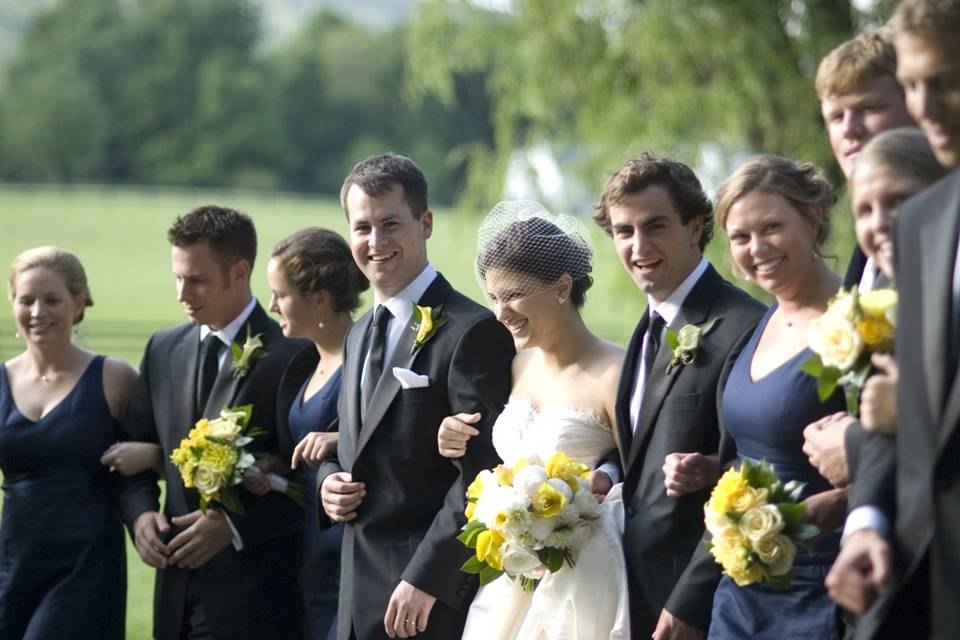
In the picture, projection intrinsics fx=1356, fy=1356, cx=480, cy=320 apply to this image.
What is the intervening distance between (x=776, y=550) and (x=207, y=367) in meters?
3.29

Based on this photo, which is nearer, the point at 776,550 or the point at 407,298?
the point at 776,550

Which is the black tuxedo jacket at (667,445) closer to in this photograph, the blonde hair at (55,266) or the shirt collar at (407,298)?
the shirt collar at (407,298)

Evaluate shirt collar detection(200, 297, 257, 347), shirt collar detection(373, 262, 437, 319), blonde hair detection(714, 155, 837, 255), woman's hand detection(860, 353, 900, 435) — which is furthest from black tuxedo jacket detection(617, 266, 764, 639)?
shirt collar detection(200, 297, 257, 347)

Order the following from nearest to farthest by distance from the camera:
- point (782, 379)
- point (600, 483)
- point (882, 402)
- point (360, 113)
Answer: point (882, 402) → point (782, 379) → point (600, 483) → point (360, 113)

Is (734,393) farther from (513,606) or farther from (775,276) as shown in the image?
(513,606)

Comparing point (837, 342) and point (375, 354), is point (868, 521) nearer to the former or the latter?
point (837, 342)

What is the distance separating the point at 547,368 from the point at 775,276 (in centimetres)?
116

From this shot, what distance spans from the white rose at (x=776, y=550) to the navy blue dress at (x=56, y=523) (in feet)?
12.2

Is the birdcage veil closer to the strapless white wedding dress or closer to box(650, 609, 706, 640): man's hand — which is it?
the strapless white wedding dress

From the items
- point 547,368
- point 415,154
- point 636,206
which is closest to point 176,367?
point 547,368

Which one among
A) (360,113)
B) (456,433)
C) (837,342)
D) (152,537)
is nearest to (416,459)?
(456,433)

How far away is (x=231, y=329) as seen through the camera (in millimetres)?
6371

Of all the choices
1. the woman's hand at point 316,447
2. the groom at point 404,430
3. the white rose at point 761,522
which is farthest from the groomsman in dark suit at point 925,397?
the woman's hand at point 316,447

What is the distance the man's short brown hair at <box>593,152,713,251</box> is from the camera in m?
4.86
